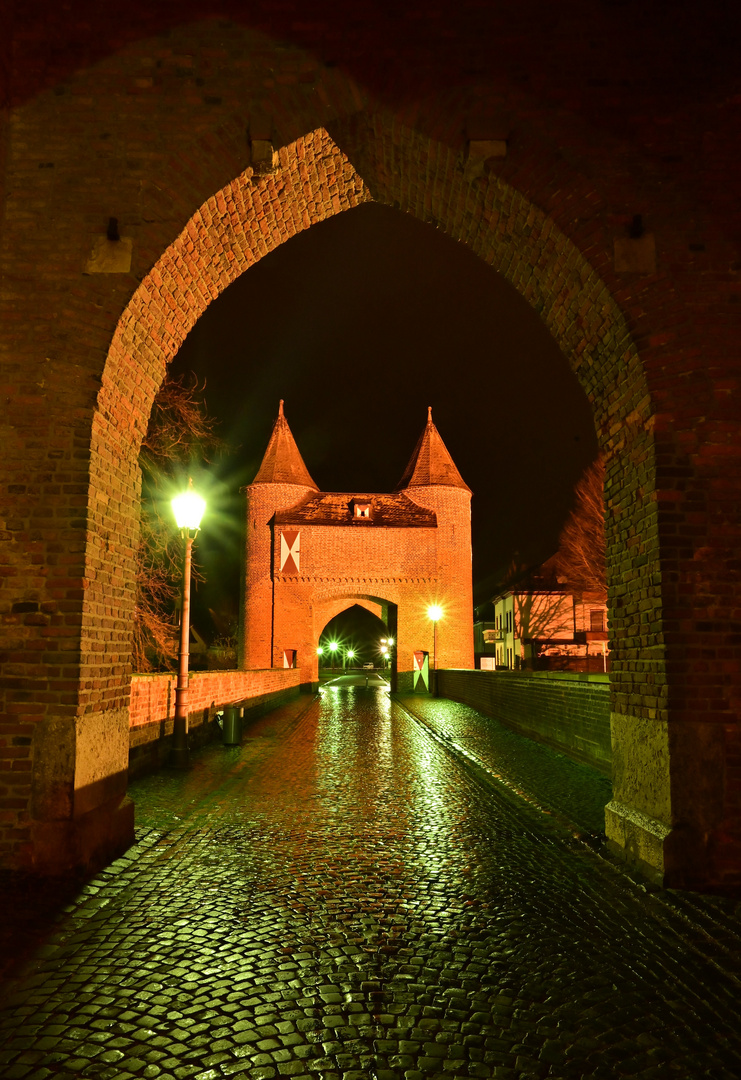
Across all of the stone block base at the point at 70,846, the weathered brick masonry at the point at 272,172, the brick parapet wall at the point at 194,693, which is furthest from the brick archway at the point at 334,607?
the weathered brick masonry at the point at 272,172

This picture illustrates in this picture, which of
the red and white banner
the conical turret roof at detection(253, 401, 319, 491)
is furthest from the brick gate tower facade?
the conical turret roof at detection(253, 401, 319, 491)

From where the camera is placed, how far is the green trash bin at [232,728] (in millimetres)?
12613

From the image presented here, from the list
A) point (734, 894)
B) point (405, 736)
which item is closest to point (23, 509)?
point (734, 894)

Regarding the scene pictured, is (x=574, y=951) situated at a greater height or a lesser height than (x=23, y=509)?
lesser

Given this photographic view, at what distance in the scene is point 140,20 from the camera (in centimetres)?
545

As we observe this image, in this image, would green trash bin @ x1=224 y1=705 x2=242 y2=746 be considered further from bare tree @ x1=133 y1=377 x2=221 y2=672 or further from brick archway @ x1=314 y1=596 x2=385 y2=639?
brick archway @ x1=314 y1=596 x2=385 y2=639

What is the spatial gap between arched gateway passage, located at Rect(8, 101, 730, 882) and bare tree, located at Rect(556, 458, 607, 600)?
25521mm

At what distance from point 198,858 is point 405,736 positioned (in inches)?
356

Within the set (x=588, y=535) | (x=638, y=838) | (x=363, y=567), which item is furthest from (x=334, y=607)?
(x=638, y=838)

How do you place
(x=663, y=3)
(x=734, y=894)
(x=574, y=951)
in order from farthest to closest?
1. (x=663, y=3)
2. (x=734, y=894)
3. (x=574, y=951)

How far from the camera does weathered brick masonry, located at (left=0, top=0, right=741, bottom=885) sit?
498cm

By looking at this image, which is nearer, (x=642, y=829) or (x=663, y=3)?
(x=642, y=829)

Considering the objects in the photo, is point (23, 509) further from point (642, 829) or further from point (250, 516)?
point (250, 516)

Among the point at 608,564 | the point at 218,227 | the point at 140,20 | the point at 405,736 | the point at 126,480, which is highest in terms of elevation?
the point at 140,20
